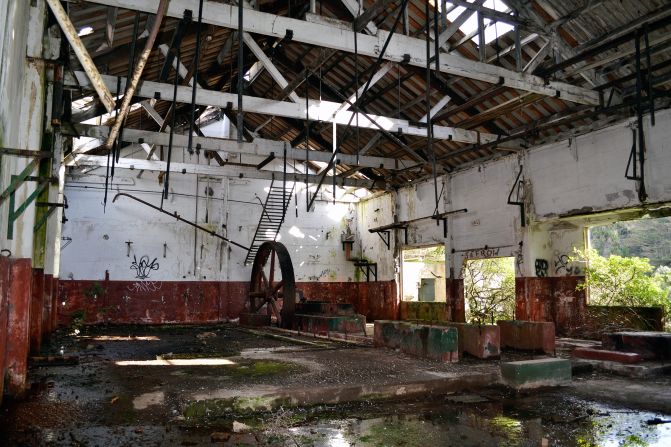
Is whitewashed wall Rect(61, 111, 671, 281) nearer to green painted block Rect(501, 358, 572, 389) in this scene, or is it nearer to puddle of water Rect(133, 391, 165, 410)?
green painted block Rect(501, 358, 572, 389)

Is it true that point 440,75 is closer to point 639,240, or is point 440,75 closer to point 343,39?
point 343,39

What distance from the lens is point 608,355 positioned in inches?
280

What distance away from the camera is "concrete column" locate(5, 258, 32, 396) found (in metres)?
4.60

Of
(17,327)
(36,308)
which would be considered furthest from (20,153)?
(36,308)

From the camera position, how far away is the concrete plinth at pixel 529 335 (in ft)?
25.3

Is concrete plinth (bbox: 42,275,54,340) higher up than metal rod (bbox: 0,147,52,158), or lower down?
lower down

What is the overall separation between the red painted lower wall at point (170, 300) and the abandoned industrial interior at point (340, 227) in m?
0.06

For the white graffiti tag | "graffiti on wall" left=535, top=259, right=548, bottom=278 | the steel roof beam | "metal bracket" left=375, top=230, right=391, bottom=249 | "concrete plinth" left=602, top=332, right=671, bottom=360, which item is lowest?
"concrete plinth" left=602, top=332, right=671, bottom=360

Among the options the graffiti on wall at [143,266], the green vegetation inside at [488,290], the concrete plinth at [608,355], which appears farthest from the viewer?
the graffiti on wall at [143,266]

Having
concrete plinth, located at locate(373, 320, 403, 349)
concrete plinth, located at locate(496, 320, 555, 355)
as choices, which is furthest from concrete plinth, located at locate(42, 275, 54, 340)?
concrete plinth, located at locate(496, 320, 555, 355)

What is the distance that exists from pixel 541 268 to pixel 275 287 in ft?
21.8

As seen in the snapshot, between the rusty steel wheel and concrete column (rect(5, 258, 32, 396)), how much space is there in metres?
7.35

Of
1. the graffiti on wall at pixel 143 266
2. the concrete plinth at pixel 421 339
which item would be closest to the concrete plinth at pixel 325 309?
the concrete plinth at pixel 421 339

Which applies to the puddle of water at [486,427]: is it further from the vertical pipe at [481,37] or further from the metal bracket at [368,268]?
the metal bracket at [368,268]
